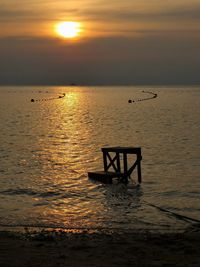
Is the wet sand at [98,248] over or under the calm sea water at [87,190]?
under

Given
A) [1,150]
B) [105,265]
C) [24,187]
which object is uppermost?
[1,150]

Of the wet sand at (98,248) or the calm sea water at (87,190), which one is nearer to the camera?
the wet sand at (98,248)

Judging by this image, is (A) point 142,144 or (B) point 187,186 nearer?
(B) point 187,186

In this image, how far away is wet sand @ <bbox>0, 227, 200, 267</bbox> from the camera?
40.7 ft

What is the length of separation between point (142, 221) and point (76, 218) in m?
2.52

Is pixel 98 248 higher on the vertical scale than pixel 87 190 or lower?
lower

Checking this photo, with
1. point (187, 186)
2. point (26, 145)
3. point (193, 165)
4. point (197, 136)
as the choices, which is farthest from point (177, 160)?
point (197, 136)

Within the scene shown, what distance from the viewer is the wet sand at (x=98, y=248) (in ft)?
40.7

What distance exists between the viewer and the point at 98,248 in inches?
541

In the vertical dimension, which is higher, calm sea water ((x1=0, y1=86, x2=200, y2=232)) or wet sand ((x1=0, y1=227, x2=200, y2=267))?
calm sea water ((x1=0, y1=86, x2=200, y2=232))

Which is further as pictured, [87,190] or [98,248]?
[87,190]

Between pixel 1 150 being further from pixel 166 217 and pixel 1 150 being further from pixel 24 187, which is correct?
pixel 166 217

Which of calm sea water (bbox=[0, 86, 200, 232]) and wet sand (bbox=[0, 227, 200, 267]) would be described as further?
calm sea water (bbox=[0, 86, 200, 232])

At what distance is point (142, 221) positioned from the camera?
1794cm
